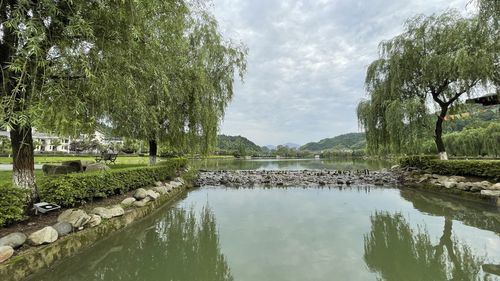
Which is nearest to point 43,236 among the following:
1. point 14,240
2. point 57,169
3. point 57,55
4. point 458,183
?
point 14,240

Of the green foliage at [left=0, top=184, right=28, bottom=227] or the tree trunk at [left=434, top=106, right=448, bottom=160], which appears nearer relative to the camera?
the green foliage at [left=0, top=184, right=28, bottom=227]

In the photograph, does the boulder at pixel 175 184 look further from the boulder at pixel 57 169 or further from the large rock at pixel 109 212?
the large rock at pixel 109 212

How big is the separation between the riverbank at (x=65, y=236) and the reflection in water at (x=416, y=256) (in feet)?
14.5

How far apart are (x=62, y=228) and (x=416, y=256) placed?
5.45 m

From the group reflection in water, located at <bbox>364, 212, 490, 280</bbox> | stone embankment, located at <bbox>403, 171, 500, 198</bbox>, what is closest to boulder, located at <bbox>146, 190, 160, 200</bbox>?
reflection in water, located at <bbox>364, 212, 490, 280</bbox>

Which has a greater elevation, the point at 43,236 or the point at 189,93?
the point at 189,93

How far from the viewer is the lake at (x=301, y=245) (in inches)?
140

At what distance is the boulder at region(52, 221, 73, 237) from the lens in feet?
13.0

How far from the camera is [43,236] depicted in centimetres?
364

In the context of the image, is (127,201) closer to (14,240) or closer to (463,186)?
(14,240)

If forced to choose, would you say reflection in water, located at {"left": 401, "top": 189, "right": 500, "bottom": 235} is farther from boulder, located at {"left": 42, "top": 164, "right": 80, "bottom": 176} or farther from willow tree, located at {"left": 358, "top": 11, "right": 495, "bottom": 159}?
boulder, located at {"left": 42, "top": 164, "right": 80, "bottom": 176}

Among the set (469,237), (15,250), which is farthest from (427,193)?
(15,250)

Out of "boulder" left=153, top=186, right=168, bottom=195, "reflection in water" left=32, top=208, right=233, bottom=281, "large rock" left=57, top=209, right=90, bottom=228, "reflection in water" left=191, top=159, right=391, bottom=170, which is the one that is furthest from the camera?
"reflection in water" left=191, top=159, right=391, bottom=170

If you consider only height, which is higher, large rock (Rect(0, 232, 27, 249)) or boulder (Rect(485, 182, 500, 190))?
large rock (Rect(0, 232, 27, 249))
